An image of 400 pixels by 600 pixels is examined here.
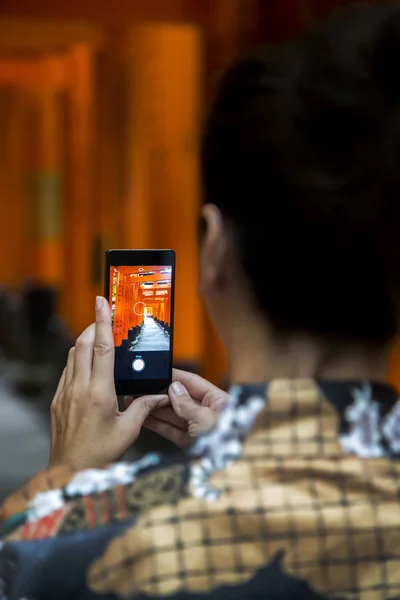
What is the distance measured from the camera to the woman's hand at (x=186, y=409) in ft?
3.36

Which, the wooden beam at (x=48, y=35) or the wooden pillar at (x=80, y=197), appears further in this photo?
the wooden pillar at (x=80, y=197)

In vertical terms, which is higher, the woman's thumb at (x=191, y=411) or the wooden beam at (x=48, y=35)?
the wooden beam at (x=48, y=35)

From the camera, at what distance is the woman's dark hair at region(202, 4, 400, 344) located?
701 mm

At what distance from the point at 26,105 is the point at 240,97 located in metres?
12.3

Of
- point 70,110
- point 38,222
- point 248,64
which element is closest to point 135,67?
point 70,110

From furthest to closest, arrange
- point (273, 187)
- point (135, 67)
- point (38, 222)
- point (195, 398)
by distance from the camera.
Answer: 1. point (38, 222)
2. point (135, 67)
3. point (195, 398)
4. point (273, 187)

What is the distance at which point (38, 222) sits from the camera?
12086 mm

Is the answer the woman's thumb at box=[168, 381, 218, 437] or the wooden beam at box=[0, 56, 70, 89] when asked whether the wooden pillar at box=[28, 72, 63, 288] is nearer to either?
the wooden beam at box=[0, 56, 70, 89]

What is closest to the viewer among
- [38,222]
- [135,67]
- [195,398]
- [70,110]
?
[195,398]

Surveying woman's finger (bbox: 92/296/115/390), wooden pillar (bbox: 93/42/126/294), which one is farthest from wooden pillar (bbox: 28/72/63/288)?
woman's finger (bbox: 92/296/115/390)

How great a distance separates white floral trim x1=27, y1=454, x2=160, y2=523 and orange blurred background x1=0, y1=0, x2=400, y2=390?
3.34 meters

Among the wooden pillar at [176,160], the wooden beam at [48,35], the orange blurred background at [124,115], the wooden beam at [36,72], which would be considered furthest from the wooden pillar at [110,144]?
the wooden beam at [36,72]

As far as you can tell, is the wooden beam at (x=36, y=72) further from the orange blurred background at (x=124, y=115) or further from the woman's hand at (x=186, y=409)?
the woman's hand at (x=186, y=409)

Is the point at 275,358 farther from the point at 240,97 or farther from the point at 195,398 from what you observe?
the point at 195,398
